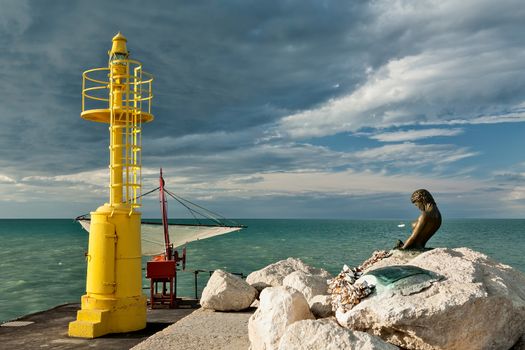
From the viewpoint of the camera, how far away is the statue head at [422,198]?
46.9 ft

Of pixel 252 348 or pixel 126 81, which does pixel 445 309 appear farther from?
pixel 126 81

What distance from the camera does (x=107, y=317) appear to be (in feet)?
49.8

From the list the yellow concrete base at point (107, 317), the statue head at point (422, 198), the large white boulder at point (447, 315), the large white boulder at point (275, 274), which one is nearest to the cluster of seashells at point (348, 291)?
the large white boulder at point (447, 315)

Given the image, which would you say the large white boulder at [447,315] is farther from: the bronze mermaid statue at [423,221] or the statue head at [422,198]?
the statue head at [422,198]

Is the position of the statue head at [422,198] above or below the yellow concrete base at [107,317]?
above

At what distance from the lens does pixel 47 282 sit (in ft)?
154

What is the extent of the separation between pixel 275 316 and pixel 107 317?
22.4ft

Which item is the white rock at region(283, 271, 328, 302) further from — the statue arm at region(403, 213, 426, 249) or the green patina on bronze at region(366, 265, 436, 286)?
the green patina on bronze at region(366, 265, 436, 286)

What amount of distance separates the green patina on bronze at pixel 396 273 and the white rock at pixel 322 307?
1.25 meters

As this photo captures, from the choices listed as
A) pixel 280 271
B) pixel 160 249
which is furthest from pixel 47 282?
pixel 280 271

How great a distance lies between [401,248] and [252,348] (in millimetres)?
5345

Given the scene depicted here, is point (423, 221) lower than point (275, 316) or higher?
higher

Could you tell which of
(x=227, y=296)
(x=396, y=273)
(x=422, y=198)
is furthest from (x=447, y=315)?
(x=227, y=296)

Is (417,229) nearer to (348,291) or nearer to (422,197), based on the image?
(422,197)
